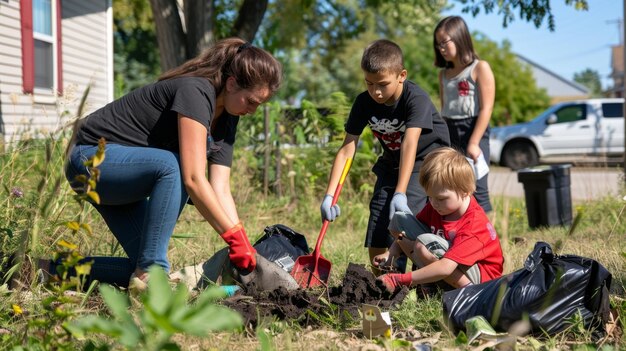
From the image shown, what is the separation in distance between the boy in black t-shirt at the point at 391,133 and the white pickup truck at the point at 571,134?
555 inches

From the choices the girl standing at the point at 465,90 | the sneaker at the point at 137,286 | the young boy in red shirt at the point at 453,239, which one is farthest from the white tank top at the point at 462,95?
the sneaker at the point at 137,286

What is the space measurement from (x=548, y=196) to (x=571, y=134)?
11415mm

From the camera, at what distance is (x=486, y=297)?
2.78 meters

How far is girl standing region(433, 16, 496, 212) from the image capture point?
472cm

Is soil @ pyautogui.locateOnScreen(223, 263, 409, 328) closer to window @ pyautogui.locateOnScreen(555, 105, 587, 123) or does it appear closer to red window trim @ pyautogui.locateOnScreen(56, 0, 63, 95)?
red window trim @ pyautogui.locateOnScreen(56, 0, 63, 95)

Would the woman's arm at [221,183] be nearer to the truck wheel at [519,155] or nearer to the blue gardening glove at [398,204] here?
the blue gardening glove at [398,204]

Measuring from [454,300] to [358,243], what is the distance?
2515 mm

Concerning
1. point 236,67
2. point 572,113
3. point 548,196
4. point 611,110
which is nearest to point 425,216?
point 236,67

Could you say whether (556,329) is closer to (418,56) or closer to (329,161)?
(329,161)

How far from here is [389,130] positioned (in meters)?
3.89

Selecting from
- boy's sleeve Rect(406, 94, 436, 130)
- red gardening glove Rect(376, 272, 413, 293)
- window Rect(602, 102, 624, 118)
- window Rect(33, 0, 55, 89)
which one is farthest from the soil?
window Rect(602, 102, 624, 118)

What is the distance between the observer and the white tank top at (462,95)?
15.9ft

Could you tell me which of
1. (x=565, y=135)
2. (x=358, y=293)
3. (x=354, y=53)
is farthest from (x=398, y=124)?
(x=354, y=53)

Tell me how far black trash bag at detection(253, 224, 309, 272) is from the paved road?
379cm
